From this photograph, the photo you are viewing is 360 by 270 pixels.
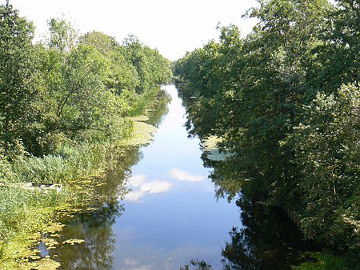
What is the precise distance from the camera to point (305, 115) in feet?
64.8

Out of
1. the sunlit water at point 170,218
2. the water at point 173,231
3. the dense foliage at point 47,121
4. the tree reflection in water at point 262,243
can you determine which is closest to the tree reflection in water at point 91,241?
the water at point 173,231

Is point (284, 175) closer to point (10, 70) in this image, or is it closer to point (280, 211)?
point (280, 211)

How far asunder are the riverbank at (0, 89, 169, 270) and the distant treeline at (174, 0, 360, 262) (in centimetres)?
1227

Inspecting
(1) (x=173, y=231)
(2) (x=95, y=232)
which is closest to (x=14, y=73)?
(2) (x=95, y=232)

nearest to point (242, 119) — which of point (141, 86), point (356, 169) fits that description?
point (356, 169)

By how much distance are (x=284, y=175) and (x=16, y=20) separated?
24.6 metres

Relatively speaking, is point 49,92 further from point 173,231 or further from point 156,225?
point 173,231

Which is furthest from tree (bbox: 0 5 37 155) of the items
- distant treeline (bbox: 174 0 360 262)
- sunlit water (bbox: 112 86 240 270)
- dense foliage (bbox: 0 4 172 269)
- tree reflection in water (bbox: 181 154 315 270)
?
tree reflection in water (bbox: 181 154 315 270)

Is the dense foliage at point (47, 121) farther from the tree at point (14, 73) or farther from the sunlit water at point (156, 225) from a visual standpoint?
the sunlit water at point (156, 225)

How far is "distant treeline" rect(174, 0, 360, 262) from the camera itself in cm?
1545

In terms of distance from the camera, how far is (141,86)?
91.9 metres

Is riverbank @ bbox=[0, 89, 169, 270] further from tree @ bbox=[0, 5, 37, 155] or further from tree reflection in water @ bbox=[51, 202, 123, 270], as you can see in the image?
tree @ bbox=[0, 5, 37, 155]

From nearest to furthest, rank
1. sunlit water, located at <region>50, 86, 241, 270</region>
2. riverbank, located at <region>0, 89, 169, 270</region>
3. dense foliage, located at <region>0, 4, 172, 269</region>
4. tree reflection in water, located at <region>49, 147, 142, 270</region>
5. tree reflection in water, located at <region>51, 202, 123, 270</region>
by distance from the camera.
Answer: riverbank, located at <region>0, 89, 169, 270</region> → tree reflection in water, located at <region>51, 202, 123, 270</region> → tree reflection in water, located at <region>49, 147, 142, 270</region> → sunlit water, located at <region>50, 86, 241, 270</region> → dense foliage, located at <region>0, 4, 172, 269</region>

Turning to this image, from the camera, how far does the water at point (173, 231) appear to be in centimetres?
2038
